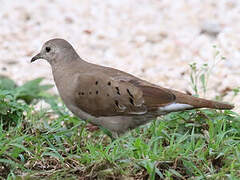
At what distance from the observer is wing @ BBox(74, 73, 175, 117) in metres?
5.11

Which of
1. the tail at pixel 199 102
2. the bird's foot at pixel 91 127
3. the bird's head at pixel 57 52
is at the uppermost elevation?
the bird's head at pixel 57 52

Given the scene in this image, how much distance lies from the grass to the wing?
22 cm

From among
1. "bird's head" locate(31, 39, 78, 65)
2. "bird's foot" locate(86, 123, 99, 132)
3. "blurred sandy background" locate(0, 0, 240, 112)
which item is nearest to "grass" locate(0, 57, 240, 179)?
"bird's foot" locate(86, 123, 99, 132)

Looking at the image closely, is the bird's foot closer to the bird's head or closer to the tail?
the bird's head

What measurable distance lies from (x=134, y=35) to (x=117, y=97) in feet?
12.3

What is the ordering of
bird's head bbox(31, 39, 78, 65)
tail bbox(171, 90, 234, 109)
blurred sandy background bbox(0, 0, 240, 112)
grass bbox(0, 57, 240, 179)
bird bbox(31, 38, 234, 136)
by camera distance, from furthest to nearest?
1. blurred sandy background bbox(0, 0, 240, 112)
2. bird's head bbox(31, 39, 78, 65)
3. bird bbox(31, 38, 234, 136)
4. tail bbox(171, 90, 234, 109)
5. grass bbox(0, 57, 240, 179)

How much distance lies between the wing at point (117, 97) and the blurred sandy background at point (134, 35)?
1.93 meters

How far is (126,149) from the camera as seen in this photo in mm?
4426

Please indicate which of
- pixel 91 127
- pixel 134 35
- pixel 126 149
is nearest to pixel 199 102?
pixel 126 149

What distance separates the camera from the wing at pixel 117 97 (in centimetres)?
511

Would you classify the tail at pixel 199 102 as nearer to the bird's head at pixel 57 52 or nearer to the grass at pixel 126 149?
the grass at pixel 126 149

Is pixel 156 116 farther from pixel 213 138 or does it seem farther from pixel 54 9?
pixel 54 9

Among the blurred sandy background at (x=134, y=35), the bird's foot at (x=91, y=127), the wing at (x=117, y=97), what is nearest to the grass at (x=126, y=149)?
the bird's foot at (x=91, y=127)

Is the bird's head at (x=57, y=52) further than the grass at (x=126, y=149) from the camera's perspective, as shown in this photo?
Yes
